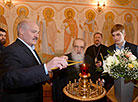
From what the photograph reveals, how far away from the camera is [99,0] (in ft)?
17.8

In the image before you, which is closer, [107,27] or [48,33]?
[48,33]

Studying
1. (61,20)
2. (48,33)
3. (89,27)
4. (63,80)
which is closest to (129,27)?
(89,27)

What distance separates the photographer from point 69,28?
530cm

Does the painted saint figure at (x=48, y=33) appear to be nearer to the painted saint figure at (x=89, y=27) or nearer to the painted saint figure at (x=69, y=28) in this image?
the painted saint figure at (x=69, y=28)

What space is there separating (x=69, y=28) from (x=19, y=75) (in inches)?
171

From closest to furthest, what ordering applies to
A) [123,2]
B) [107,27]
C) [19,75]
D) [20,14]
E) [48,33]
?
[19,75], [20,14], [48,33], [107,27], [123,2]

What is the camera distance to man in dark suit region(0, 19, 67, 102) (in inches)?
47.0

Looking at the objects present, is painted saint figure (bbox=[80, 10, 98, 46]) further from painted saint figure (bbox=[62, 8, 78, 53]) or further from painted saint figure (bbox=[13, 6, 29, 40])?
painted saint figure (bbox=[13, 6, 29, 40])

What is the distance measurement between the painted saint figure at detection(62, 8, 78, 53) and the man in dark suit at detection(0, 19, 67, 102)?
3519mm

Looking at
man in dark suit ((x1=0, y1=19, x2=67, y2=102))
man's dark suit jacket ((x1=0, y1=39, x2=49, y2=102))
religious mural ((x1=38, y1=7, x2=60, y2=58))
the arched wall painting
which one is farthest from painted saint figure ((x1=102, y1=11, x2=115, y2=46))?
man's dark suit jacket ((x1=0, y1=39, x2=49, y2=102))

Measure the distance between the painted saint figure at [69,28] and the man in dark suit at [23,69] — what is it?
3.52 m

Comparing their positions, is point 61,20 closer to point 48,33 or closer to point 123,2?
point 48,33

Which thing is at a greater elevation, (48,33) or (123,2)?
(123,2)

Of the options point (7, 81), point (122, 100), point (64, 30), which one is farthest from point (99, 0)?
point (7, 81)
